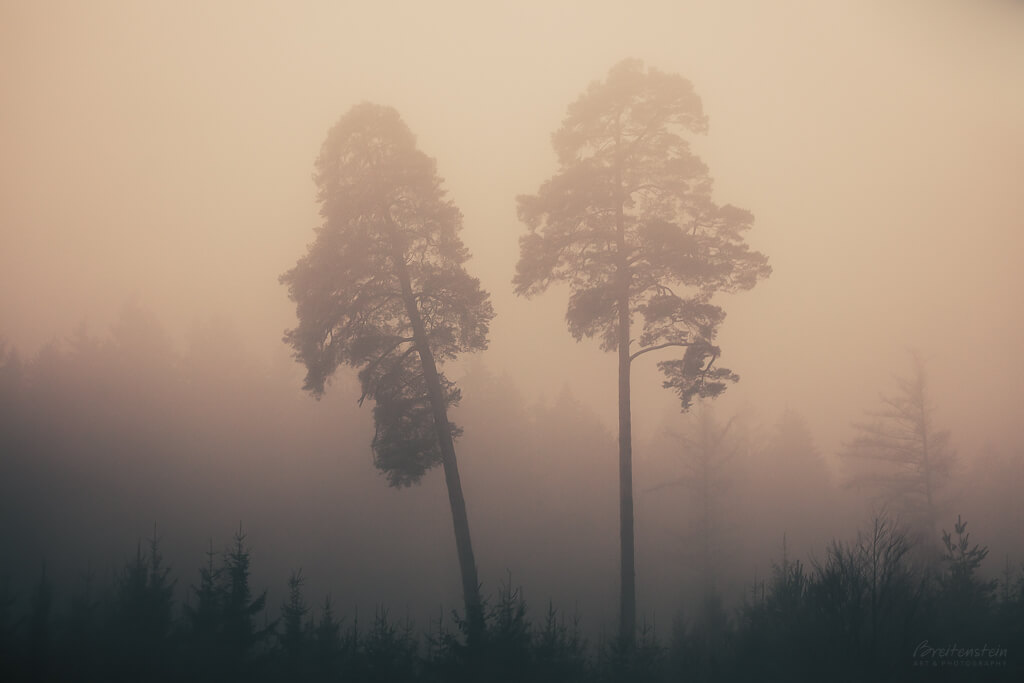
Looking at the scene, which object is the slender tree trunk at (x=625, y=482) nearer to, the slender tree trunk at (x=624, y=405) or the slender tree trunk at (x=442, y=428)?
the slender tree trunk at (x=624, y=405)

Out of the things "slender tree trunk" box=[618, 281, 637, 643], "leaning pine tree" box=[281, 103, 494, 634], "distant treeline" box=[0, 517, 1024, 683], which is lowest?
"distant treeline" box=[0, 517, 1024, 683]

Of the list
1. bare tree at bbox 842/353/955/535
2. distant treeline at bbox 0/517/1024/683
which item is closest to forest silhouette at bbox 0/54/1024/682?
distant treeline at bbox 0/517/1024/683

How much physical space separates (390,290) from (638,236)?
585cm

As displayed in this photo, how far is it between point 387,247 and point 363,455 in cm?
2121

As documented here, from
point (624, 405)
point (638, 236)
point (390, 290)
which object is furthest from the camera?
point (390, 290)

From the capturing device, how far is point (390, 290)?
13133 mm

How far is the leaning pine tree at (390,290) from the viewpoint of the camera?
12.8 m

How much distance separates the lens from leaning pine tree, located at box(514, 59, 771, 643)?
12.6 m

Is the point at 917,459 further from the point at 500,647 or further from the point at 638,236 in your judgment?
the point at 500,647

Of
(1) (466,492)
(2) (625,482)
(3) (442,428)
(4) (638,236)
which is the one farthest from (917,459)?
(3) (442,428)

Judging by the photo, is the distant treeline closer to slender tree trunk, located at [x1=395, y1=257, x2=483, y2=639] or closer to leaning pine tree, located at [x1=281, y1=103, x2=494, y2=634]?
slender tree trunk, located at [x1=395, y1=257, x2=483, y2=639]

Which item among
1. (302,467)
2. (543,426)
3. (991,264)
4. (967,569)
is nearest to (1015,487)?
(543,426)

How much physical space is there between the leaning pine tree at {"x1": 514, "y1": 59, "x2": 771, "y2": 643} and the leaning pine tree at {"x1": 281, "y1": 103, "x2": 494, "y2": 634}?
1957 mm

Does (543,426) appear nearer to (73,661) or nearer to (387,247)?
(387,247)
